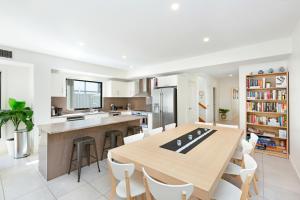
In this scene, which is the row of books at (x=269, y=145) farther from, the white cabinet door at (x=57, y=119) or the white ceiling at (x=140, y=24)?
the white cabinet door at (x=57, y=119)

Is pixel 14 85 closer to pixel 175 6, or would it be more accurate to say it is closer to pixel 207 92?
pixel 175 6

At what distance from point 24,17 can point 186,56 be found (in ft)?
11.9

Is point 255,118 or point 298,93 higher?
point 298,93

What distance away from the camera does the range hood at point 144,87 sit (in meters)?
5.59

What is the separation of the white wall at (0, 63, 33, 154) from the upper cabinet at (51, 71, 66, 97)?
0.51 m

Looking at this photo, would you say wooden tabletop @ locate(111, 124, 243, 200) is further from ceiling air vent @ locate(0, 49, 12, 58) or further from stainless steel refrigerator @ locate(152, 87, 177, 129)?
ceiling air vent @ locate(0, 49, 12, 58)

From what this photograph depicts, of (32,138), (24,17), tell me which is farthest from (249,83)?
(32,138)

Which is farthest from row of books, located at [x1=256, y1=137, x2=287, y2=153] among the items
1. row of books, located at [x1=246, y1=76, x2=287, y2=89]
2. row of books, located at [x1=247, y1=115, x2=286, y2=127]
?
row of books, located at [x1=246, y1=76, x2=287, y2=89]

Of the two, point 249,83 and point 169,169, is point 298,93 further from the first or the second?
point 169,169

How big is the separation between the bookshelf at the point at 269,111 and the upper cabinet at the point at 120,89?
421 cm

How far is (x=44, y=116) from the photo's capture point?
12.4 ft

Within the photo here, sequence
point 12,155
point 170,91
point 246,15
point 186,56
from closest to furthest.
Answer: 1. point 246,15
2. point 12,155
3. point 186,56
4. point 170,91

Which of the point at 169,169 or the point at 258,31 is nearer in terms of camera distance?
the point at 169,169

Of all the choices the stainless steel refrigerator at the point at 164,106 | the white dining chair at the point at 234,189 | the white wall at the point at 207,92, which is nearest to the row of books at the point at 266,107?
the stainless steel refrigerator at the point at 164,106
